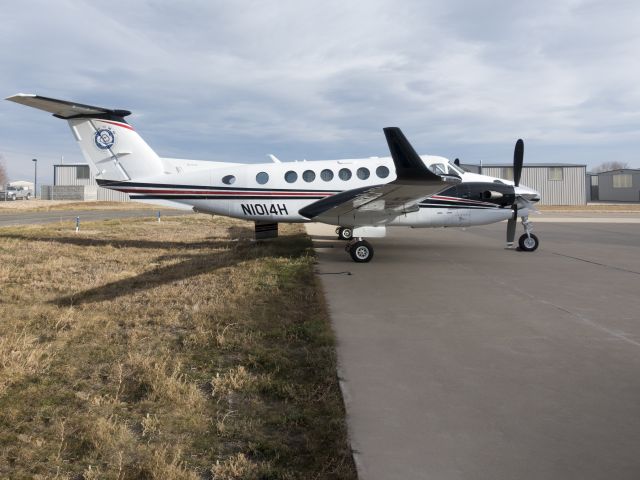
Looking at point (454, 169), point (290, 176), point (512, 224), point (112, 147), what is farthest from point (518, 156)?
point (112, 147)

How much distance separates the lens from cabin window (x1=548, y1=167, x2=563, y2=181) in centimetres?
5194

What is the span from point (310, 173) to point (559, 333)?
28.9 ft

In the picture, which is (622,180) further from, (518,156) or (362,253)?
(362,253)

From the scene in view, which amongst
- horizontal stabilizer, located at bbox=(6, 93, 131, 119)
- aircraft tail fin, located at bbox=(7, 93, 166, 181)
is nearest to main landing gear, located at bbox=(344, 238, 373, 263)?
aircraft tail fin, located at bbox=(7, 93, 166, 181)

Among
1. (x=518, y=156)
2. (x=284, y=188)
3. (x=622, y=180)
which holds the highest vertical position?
(x=622, y=180)

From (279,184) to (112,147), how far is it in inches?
212

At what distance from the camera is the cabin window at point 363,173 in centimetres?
1273

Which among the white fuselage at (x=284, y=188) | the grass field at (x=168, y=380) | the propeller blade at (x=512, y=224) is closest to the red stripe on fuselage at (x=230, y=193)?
the white fuselage at (x=284, y=188)

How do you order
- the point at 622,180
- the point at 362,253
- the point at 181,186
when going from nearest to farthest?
the point at 362,253, the point at 181,186, the point at 622,180

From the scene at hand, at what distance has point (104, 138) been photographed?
13.4 meters

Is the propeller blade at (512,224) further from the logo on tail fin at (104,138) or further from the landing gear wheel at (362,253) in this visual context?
the logo on tail fin at (104,138)

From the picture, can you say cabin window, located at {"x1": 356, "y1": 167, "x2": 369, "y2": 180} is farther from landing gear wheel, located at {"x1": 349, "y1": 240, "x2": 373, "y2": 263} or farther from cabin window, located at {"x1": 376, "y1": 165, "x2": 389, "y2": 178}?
landing gear wheel, located at {"x1": 349, "y1": 240, "x2": 373, "y2": 263}

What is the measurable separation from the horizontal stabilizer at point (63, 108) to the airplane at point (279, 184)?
25 millimetres

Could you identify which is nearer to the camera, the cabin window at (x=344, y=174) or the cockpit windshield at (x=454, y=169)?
the cockpit windshield at (x=454, y=169)
